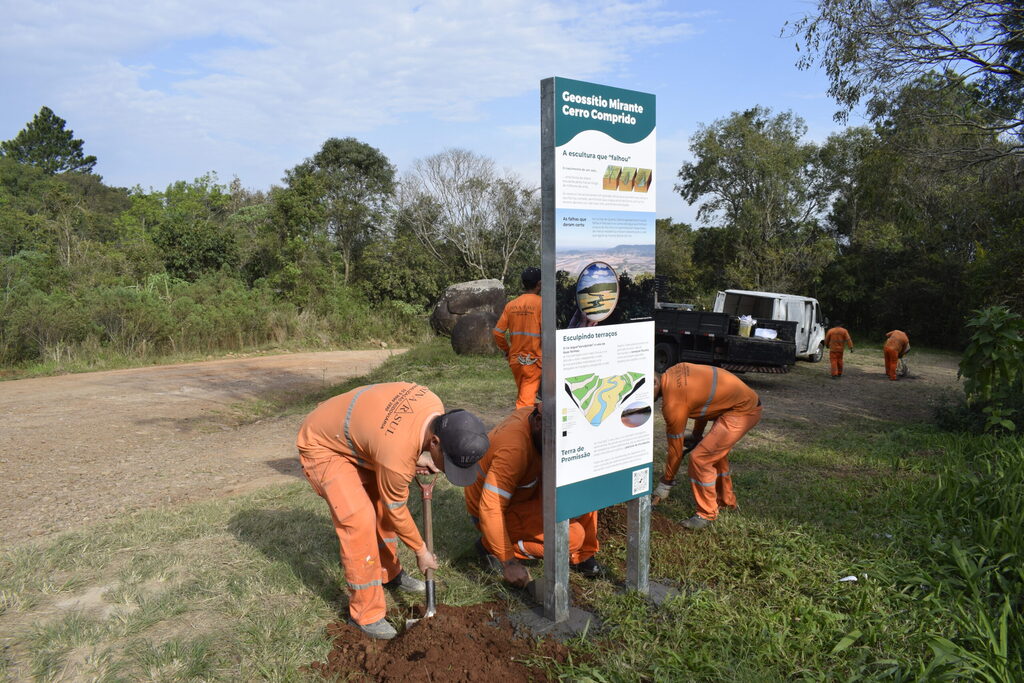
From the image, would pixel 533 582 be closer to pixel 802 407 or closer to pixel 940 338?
pixel 802 407

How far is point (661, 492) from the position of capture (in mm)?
5441

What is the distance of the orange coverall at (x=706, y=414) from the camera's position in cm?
501

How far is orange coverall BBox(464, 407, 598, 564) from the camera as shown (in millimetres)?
3738

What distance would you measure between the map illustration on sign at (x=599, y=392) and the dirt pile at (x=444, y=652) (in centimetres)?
118

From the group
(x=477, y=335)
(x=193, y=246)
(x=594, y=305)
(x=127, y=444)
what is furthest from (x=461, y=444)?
(x=193, y=246)

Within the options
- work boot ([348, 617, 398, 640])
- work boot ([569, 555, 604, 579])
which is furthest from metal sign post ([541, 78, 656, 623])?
work boot ([348, 617, 398, 640])

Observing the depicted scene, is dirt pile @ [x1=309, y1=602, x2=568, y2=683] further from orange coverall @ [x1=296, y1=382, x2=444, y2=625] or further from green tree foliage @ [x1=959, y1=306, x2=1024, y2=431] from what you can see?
green tree foliage @ [x1=959, y1=306, x2=1024, y2=431]

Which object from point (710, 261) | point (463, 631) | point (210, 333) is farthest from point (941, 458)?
point (710, 261)

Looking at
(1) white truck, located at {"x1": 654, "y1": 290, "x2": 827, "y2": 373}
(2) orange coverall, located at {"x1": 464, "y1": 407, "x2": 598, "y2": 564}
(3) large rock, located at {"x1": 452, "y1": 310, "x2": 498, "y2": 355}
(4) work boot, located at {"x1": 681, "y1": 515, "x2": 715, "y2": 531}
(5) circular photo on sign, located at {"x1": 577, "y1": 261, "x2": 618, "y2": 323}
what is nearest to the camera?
(5) circular photo on sign, located at {"x1": 577, "y1": 261, "x2": 618, "y2": 323}

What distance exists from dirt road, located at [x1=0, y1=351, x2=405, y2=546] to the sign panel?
4041 mm

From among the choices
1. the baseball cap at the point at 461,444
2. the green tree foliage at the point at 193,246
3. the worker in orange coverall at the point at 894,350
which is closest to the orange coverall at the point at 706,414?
the baseball cap at the point at 461,444

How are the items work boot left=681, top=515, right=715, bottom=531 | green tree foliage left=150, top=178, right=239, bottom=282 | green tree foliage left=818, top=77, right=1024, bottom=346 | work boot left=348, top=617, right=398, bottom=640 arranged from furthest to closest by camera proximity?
1. green tree foliage left=150, top=178, right=239, bottom=282
2. green tree foliage left=818, top=77, right=1024, bottom=346
3. work boot left=681, top=515, right=715, bottom=531
4. work boot left=348, top=617, right=398, bottom=640

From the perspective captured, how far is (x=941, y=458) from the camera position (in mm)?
6668

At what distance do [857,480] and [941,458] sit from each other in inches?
48.8
